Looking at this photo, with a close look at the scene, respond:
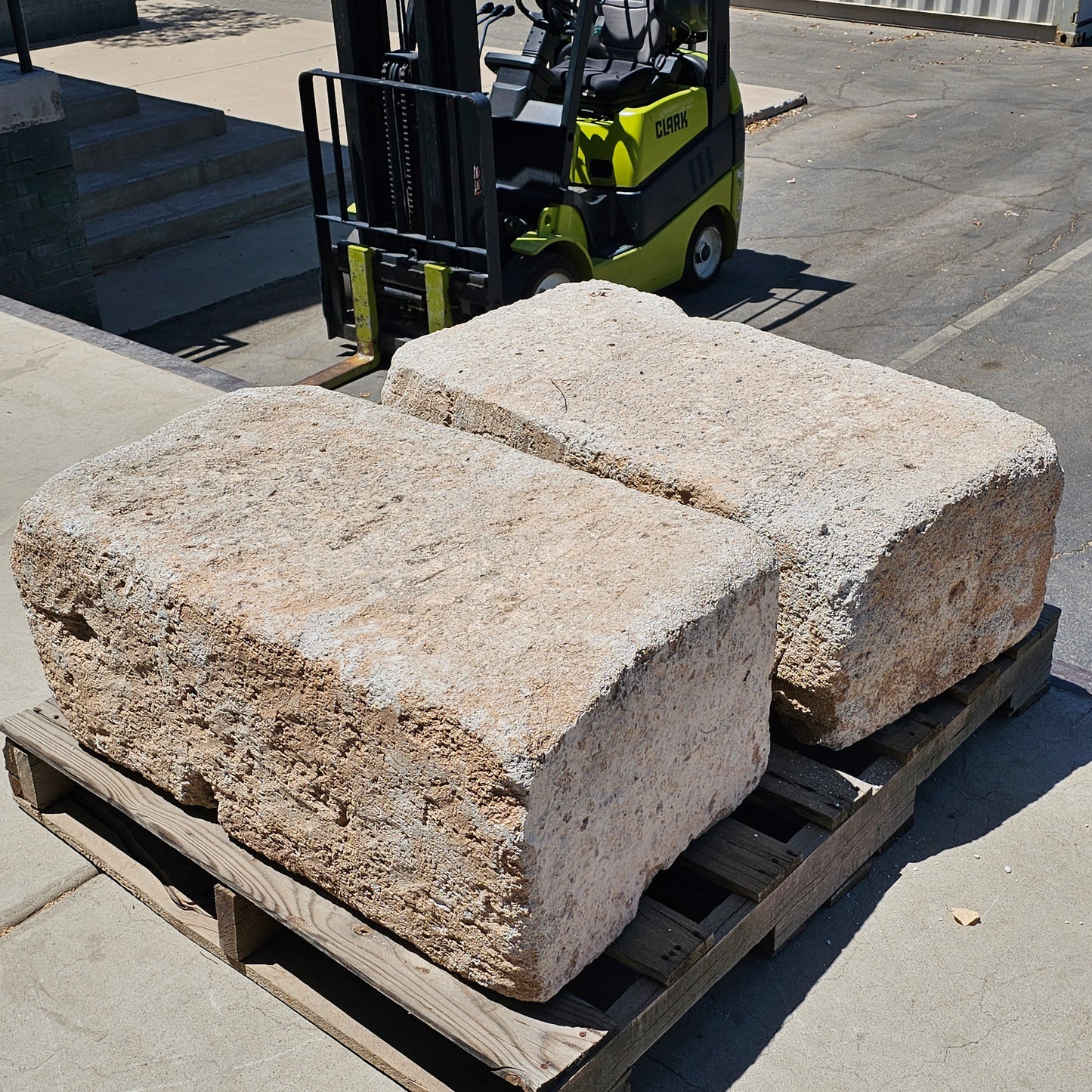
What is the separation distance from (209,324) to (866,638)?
5904 millimetres

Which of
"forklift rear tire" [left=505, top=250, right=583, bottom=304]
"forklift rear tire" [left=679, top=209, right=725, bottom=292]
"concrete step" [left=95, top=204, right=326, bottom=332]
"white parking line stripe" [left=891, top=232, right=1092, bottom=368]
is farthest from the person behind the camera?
"concrete step" [left=95, top=204, right=326, bottom=332]

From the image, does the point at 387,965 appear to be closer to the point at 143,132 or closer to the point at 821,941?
the point at 821,941

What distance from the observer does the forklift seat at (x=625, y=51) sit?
24.0 ft

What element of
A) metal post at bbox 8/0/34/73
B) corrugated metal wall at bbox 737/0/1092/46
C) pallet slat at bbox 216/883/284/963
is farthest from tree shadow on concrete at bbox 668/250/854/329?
corrugated metal wall at bbox 737/0/1092/46

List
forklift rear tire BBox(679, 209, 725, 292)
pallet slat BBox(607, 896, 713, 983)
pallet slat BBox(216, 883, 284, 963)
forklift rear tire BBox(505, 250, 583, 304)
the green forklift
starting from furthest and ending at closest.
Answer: forklift rear tire BBox(679, 209, 725, 292) → forklift rear tire BBox(505, 250, 583, 304) → the green forklift → pallet slat BBox(216, 883, 284, 963) → pallet slat BBox(607, 896, 713, 983)

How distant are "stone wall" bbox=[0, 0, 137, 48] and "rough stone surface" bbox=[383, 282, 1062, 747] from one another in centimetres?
1343

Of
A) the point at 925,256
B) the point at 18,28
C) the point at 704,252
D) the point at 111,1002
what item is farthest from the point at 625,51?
the point at 111,1002

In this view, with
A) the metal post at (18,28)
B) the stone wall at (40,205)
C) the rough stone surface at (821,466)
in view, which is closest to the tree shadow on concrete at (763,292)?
the stone wall at (40,205)

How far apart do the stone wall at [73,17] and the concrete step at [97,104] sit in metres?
4.17

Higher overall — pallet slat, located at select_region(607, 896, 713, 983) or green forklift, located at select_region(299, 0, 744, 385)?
green forklift, located at select_region(299, 0, 744, 385)

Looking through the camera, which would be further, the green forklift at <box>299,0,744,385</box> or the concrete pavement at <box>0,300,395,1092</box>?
the green forklift at <box>299,0,744,385</box>

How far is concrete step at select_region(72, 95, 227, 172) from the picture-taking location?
10320mm

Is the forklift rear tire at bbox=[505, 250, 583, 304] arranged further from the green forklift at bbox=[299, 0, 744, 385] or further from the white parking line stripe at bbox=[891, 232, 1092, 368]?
the white parking line stripe at bbox=[891, 232, 1092, 368]

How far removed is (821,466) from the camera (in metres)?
3.25
